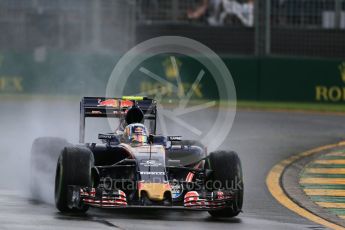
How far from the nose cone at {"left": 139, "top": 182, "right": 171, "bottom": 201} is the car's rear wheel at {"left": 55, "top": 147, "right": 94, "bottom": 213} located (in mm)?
633

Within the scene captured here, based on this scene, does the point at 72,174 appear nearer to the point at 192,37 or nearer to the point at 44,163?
the point at 44,163

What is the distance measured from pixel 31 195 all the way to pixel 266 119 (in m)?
13.5

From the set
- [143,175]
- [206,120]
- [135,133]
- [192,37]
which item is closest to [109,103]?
[135,133]

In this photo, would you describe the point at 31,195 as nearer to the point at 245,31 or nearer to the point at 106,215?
the point at 106,215

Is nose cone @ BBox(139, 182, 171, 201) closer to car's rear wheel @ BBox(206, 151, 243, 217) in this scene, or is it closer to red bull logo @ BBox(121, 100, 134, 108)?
car's rear wheel @ BBox(206, 151, 243, 217)

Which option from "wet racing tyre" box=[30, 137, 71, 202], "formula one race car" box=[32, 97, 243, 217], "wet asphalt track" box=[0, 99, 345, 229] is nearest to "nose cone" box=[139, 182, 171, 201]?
"formula one race car" box=[32, 97, 243, 217]

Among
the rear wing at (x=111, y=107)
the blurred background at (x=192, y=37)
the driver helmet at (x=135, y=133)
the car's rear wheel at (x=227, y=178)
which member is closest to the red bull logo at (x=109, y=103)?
the rear wing at (x=111, y=107)

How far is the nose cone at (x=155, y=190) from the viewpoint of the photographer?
12680mm

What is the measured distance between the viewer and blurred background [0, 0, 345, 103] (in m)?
32.8

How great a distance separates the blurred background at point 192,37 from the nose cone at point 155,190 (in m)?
18.5

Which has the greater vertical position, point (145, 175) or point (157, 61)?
point (157, 61)

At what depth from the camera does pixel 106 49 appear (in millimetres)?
33719

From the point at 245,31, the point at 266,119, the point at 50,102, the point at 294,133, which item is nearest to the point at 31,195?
the point at 294,133

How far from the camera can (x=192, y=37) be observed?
35500mm
